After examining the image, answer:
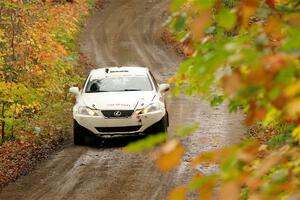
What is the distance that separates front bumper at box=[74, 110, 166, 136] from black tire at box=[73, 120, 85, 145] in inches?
4.6

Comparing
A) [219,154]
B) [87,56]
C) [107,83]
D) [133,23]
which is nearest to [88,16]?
[133,23]

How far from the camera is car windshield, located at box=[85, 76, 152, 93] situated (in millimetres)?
13848

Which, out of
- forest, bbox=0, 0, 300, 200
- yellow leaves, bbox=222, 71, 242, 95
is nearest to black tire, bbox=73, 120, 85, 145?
forest, bbox=0, 0, 300, 200

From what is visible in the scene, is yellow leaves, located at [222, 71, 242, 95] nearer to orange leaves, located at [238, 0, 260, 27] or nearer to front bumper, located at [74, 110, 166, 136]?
orange leaves, located at [238, 0, 260, 27]

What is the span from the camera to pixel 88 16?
37.7m

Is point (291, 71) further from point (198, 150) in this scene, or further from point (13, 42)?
point (13, 42)

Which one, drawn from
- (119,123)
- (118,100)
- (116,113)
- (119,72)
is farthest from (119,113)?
(119,72)

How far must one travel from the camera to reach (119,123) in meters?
12.9

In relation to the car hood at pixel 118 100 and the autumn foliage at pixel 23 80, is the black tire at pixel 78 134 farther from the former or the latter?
the autumn foliage at pixel 23 80

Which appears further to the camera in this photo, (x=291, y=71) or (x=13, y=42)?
(x=13, y=42)

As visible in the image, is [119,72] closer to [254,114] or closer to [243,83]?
[254,114]

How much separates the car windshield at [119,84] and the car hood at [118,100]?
0.24m

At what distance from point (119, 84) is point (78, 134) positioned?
5.11 feet

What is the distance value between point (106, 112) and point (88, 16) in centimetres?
2548
